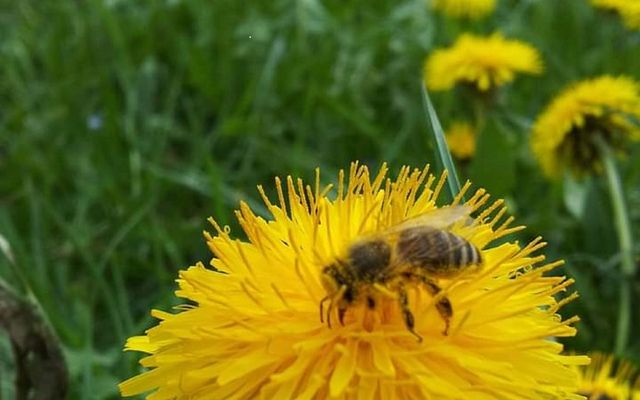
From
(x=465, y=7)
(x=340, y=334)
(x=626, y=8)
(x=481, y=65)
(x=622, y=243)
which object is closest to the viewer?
(x=340, y=334)

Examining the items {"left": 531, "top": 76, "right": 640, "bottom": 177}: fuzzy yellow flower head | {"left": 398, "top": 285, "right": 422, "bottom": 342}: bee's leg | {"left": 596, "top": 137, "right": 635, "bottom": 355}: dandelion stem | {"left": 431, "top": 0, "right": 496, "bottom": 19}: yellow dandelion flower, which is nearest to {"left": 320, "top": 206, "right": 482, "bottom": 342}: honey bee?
{"left": 398, "top": 285, "right": 422, "bottom": 342}: bee's leg

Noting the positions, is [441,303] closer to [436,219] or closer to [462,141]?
[436,219]

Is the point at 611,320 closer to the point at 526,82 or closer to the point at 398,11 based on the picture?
the point at 526,82

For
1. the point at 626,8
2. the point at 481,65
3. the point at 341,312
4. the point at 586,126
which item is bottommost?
the point at 341,312

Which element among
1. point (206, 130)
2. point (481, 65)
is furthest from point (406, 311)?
point (206, 130)

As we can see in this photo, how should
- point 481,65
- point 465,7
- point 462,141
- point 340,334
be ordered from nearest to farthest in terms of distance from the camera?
point 340,334
point 462,141
point 481,65
point 465,7

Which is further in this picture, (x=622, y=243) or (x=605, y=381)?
(x=622, y=243)

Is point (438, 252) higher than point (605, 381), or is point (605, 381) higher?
point (438, 252)
